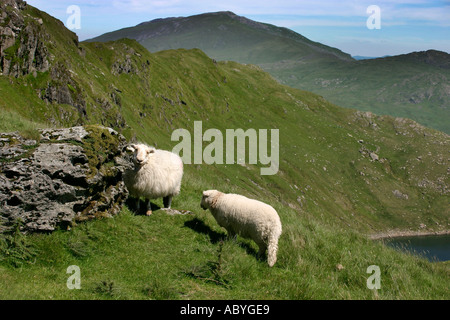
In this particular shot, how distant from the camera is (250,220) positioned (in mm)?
11469

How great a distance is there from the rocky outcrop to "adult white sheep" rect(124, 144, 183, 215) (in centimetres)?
77

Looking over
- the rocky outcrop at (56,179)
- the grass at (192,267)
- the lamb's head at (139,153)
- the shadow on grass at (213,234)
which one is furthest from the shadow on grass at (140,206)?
the shadow on grass at (213,234)

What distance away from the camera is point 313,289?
8766 mm

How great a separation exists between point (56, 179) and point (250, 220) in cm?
615

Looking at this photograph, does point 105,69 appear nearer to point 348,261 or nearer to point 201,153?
point 201,153

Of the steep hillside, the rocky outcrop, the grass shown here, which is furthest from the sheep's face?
the steep hillside

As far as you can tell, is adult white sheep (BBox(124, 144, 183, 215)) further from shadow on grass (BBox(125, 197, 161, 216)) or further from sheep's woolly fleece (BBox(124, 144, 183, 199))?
shadow on grass (BBox(125, 197, 161, 216))

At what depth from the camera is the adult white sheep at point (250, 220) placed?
432 inches

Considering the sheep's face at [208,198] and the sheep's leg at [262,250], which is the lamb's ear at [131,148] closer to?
the sheep's face at [208,198]

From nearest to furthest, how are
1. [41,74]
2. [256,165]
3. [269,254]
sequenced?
[269,254] → [41,74] → [256,165]

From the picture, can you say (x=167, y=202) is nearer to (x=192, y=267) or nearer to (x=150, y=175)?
(x=150, y=175)

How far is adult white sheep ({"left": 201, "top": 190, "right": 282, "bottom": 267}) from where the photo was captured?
10969mm
